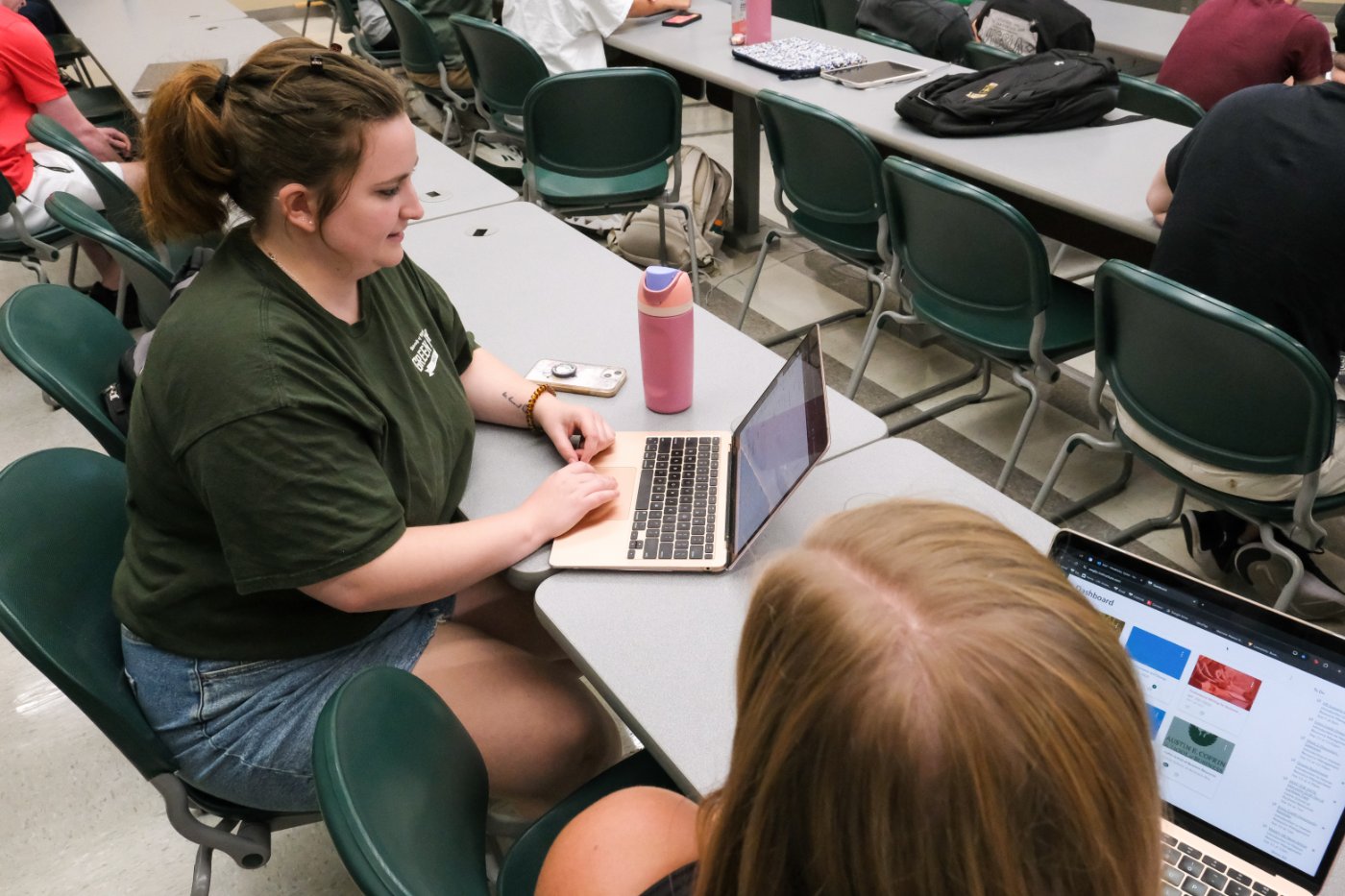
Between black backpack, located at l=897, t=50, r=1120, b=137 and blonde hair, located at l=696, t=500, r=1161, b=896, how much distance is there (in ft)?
7.08

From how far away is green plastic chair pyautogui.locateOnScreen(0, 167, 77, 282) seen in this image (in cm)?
269

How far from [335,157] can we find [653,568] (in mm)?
598

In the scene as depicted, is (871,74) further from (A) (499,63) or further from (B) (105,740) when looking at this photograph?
(B) (105,740)

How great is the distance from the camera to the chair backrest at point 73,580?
1.01m

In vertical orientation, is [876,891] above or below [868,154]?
above

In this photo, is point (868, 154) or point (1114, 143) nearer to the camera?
point (868, 154)

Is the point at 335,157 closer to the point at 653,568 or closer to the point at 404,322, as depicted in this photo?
the point at 404,322

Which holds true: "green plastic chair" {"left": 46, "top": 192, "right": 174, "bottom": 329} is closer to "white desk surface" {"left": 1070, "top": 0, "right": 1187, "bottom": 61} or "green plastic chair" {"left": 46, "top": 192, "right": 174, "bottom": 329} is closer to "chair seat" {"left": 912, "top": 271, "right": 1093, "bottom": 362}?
"chair seat" {"left": 912, "top": 271, "right": 1093, "bottom": 362}

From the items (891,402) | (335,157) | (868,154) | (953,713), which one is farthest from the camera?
(891,402)

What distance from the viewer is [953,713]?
0.46m

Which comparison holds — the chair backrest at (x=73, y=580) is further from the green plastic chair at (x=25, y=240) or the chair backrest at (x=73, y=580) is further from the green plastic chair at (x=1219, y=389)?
the green plastic chair at (x=25, y=240)

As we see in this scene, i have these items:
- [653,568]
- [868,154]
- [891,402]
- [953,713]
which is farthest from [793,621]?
[891,402]

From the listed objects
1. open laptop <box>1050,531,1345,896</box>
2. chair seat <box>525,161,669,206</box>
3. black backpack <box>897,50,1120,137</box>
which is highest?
open laptop <box>1050,531,1345,896</box>

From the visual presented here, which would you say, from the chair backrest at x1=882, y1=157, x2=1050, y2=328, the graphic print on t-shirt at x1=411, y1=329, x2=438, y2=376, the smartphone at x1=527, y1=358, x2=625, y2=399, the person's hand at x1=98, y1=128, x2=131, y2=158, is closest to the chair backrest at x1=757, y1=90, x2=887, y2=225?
the chair backrest at x1=882, y1=157, x2=1050, y2=328
